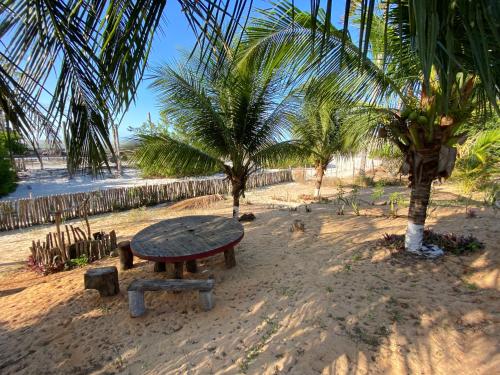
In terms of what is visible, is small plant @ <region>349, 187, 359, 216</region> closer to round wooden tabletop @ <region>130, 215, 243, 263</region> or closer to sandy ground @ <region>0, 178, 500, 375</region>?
sandy ground @ <region>0, 178, 500, 375</region>

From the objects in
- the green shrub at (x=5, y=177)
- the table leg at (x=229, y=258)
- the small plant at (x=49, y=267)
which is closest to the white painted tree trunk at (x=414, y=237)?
the table leg at (x=229, y=258)

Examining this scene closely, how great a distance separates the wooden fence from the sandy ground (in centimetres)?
345

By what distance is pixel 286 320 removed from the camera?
3.07 m

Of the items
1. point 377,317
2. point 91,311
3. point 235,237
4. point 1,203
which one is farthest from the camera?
point 1,203

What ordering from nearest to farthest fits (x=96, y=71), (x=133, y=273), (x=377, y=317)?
(x=96, y=71), (x=377, y=317), (x=133, y=273)

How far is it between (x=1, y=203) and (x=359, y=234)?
1097 cm

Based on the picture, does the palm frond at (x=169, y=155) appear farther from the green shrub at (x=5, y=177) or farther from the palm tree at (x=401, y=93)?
the green shrub at (x=5, y=177)

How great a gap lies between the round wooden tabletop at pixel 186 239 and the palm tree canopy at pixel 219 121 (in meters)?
1.48

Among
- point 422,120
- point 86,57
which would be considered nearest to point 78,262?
point 86,57

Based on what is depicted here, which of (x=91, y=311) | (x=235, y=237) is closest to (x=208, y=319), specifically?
(x=235, y=237)

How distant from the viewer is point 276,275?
425 cm

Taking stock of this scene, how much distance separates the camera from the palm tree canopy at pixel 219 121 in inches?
213

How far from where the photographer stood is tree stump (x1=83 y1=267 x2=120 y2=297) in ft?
12.6

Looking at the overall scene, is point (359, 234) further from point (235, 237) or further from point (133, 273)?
point (133, 273)
